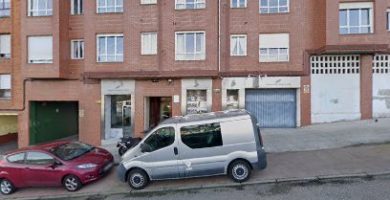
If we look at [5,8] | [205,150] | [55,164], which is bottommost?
[55,164]

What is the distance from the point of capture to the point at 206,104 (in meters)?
17.5

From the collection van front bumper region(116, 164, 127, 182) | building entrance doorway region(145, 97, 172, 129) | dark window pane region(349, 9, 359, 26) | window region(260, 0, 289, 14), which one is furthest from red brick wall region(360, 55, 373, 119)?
van front bumper region(116, 164, 127, 182)

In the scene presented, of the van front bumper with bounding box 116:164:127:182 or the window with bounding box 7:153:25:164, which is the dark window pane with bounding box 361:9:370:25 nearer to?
the van front bumper with bounding box 116:164:127:182

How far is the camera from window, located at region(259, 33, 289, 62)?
1698 cm

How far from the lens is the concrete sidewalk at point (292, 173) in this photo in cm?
847

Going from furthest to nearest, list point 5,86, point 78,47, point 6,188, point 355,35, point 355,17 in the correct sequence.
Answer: point 5,86 < point 78,47 < point 355,17 < point 355,35 < point 6,188

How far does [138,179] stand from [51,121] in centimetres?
1506

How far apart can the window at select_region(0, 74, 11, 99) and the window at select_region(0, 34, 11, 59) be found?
4.37 ft

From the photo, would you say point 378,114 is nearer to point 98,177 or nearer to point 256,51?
point 256,51

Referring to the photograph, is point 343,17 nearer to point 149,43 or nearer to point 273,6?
point 273,6

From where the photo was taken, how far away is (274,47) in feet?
55.8

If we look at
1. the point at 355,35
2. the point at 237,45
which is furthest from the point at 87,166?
the point at 355,35

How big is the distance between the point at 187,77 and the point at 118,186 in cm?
891

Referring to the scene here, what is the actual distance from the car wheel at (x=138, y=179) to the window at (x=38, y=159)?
2.77 metres
